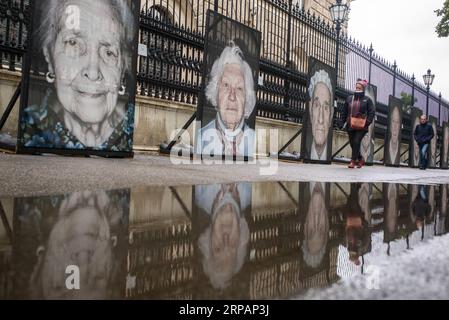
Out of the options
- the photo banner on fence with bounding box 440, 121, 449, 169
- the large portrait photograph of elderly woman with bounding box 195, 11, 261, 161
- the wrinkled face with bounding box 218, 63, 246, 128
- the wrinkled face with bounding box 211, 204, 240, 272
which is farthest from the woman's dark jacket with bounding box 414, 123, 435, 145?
the wrinkled face with bounding box 211, 204, 240, 272

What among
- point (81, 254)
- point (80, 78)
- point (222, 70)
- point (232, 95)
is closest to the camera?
point (81, 254)

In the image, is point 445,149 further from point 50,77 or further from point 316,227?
point 316,227

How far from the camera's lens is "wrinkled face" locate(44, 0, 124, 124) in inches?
161

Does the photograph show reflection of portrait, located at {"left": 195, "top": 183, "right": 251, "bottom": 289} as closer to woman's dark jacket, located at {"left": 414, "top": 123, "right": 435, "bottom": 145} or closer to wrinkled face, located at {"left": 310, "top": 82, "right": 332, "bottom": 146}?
wrinkled face, located at {"left": 310, "top": 82, "right": 332, "bottom": 146}

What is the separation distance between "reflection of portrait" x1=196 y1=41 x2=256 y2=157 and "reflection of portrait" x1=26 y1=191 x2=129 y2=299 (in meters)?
4.68

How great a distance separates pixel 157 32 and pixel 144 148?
221 cm

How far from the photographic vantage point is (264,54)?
33.3ft

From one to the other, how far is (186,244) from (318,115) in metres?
8.29

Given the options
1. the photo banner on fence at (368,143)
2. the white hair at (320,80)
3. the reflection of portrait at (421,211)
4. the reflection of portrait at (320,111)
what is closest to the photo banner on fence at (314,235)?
the reflection of portrait at (421,211)

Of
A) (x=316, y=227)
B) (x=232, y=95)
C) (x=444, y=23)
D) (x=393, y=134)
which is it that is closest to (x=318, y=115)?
(x=232, y=95)

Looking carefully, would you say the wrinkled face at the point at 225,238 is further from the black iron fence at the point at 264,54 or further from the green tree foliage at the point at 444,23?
the green tree foliage at the point at 444,23

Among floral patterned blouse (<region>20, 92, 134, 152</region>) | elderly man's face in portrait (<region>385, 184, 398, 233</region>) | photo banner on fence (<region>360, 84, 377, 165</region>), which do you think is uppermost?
photo banner on fence (<region>360, 84, 377, 165</region>)
